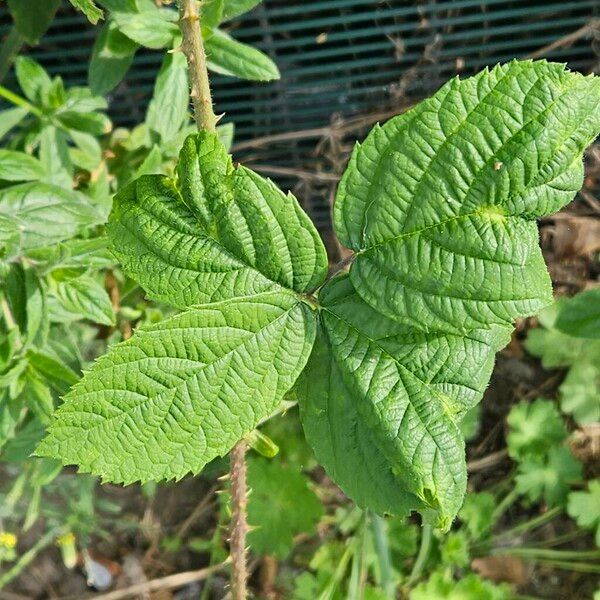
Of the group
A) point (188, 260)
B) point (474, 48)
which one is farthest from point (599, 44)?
point (188, 260)

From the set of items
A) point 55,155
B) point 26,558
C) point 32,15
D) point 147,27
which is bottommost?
point 26,558

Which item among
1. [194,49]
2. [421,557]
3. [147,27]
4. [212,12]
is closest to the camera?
[194,49]

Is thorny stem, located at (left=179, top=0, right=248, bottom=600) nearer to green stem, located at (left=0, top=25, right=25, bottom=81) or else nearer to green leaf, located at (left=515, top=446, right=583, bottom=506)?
green stem, located at (left=0, top=25, right=25, bottom=81)

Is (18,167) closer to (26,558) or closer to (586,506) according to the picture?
(26,558)

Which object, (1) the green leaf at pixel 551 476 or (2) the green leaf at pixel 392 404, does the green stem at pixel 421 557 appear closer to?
(1) the green leaf at pixel 551 476

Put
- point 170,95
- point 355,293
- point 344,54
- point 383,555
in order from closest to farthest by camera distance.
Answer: point 355,293 < point 170,95 < point 383,555 < point 344,54

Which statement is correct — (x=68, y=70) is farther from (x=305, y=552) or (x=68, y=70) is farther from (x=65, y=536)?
(x=305, y=552)

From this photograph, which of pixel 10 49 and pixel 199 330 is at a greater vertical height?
pixel 10 49

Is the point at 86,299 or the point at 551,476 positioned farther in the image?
the point at 551,476

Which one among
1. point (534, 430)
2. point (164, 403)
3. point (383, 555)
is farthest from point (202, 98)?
point (534, 430)
